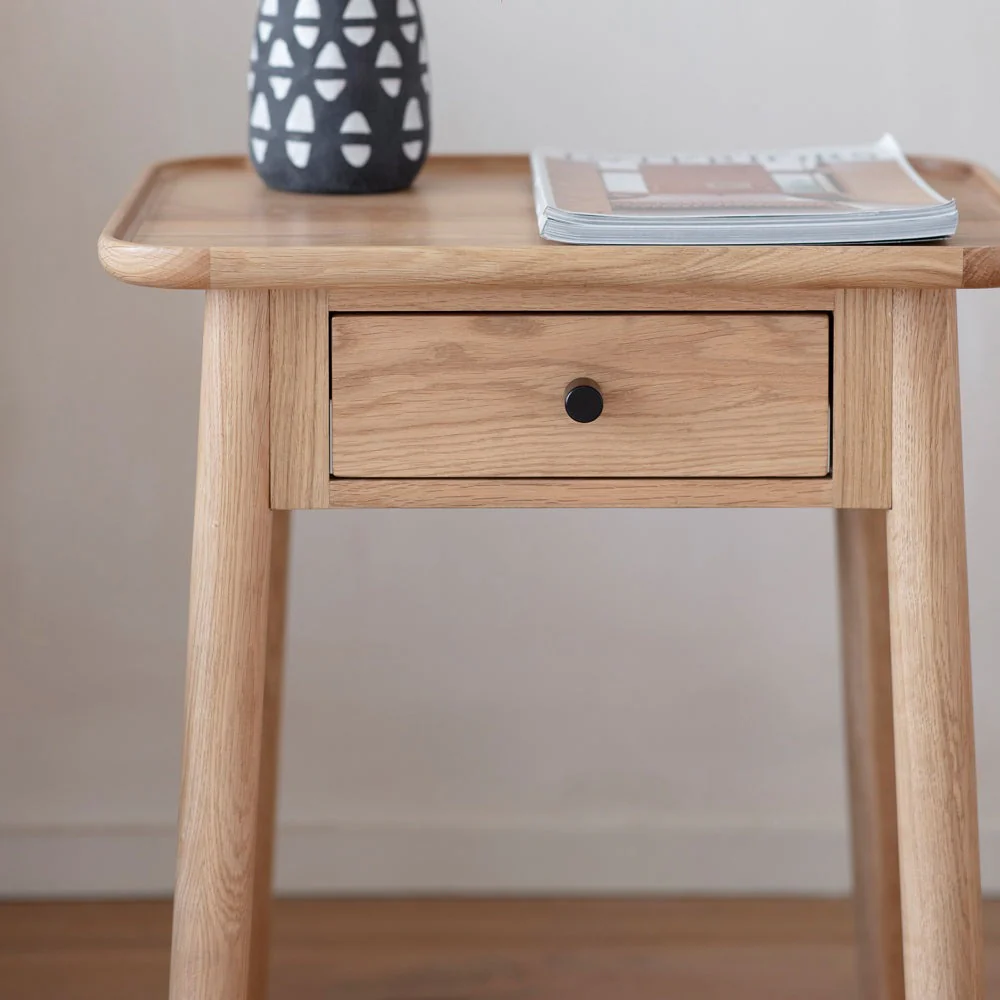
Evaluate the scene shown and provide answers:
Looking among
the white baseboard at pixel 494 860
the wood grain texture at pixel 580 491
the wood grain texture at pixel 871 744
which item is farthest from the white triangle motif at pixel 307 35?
the white baseboard at pixel 494 860

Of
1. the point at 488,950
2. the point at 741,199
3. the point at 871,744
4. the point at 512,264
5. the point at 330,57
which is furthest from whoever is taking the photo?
the point at 488,950

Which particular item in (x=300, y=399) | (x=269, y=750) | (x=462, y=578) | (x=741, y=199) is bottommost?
(x=269, y=750)

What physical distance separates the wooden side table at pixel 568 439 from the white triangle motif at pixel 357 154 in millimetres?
163

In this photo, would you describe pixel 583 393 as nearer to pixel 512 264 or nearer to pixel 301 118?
pixel 512 264

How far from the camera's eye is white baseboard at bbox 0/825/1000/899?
4.78ft

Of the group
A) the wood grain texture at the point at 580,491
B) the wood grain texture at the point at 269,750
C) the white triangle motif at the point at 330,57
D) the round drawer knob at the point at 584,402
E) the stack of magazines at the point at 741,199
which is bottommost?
the wood grain texture at the point at 269,750

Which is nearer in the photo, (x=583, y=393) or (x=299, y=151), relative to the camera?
(x=583, y=393)

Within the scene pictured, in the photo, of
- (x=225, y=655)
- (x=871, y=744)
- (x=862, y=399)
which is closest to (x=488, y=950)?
(x=871, y=744)

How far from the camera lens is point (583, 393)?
0.76 m

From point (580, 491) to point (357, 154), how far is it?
1.06 ft

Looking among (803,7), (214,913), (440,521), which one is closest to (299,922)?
(440,521)

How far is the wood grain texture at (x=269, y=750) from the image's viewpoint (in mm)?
1089

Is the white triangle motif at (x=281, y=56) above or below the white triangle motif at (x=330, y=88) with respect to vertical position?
above

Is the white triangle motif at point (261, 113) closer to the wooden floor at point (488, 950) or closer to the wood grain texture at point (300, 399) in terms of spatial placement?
the wood grain texture at point (300, 399)
